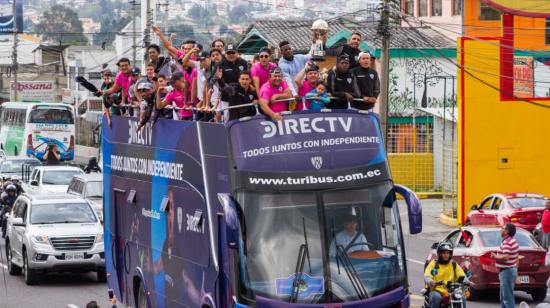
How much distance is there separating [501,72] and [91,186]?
12.5 m

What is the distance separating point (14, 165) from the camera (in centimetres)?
4625

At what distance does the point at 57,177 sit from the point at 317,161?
84.3 ft

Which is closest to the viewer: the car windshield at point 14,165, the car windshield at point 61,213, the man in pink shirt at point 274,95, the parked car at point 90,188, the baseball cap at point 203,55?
the man in pink shirt at point 274,95

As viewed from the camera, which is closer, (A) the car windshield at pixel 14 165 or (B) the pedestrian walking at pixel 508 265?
(B) the pedestrian walking at pixel 508 265

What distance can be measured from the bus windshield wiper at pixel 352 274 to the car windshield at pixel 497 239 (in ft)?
31.9

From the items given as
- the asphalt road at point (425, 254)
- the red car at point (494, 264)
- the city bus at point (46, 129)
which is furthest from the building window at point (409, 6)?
the red car at point (494, 264)

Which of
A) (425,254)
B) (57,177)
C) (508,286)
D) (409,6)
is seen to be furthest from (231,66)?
(409,6)

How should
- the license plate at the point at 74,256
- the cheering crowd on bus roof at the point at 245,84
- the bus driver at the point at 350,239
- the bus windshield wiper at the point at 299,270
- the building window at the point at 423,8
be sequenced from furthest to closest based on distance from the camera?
1. the building window at the point at 423,8
2. the license plate at the point at 74,256
3. the cheering crowd on bus roof at the point at 245,84
4. the bus driver at the point at 350,239
5. the bus windshield wiper at the point at 299,270

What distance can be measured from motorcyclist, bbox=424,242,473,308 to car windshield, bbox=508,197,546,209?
13155 mm

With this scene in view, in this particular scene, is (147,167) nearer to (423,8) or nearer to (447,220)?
(447,220)

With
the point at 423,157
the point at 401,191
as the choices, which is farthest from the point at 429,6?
the point at 401,191

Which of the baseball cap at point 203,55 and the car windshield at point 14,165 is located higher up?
the baseball cap at point 203,55

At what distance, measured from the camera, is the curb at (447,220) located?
124 feet

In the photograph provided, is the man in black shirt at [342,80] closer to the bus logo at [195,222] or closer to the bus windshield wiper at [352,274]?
the bus windshield wiper at [352,274]
